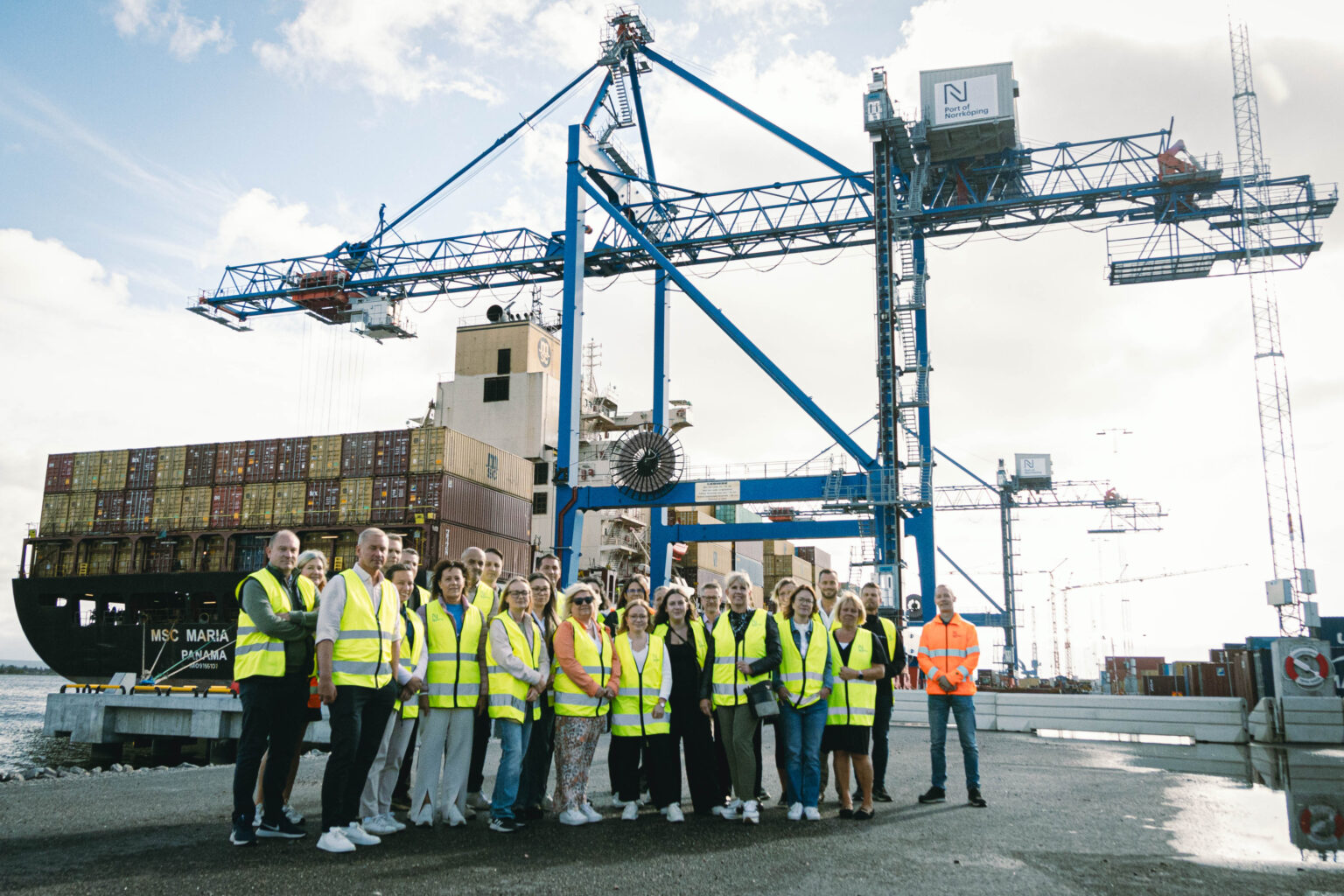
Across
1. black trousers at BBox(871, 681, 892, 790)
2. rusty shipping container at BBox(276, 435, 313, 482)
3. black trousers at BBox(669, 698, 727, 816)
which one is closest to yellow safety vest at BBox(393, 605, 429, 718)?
black trousers at BBox(669, 698, 727, 816)

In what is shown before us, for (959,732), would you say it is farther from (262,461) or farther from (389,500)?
(262,461)

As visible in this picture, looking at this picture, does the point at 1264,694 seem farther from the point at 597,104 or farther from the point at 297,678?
the point at 597,104

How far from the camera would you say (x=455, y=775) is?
6.11 m

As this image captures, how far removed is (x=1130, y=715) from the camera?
14289 mm

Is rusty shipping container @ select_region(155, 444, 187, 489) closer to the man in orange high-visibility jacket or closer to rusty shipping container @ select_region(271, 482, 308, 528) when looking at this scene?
rusty shipping container @ select_region(271, 482, 308, 528)

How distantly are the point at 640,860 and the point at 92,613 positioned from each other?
33322 mm

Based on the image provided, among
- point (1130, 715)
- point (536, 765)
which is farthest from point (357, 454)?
point (536, 765)

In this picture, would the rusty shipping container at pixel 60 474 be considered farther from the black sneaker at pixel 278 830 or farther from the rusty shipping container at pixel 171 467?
the black sneaker at pixel 278 830

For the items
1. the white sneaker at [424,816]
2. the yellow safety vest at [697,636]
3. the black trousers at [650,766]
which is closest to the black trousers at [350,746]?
the white sneaker at [424,816]

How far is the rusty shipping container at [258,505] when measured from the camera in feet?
98.7

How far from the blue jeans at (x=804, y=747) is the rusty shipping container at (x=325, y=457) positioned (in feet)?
85.3

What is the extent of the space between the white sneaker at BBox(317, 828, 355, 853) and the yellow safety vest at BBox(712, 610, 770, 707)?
8.48 feet

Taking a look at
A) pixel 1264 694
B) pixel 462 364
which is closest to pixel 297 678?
pixel 1264 694

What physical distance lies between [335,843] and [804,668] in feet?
10.3
